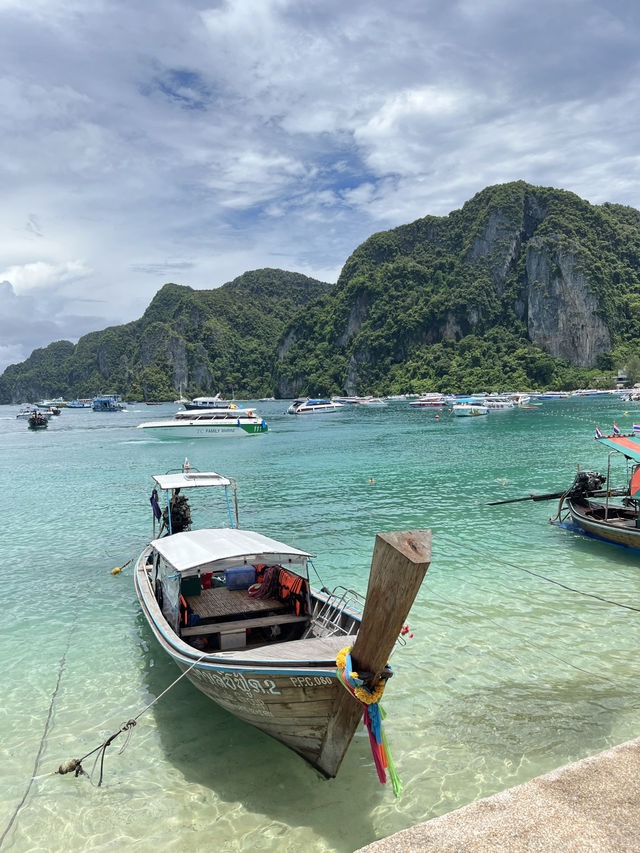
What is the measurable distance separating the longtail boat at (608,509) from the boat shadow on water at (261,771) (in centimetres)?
1046

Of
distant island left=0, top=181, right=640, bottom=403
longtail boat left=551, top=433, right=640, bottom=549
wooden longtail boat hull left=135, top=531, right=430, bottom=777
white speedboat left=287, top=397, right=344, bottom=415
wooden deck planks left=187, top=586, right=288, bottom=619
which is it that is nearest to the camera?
wooden longtail boat hull left=135, top=531, right=430, bottom=777

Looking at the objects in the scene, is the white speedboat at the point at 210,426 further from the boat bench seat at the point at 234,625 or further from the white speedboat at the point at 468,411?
the boat bench seat at the point at 234,625

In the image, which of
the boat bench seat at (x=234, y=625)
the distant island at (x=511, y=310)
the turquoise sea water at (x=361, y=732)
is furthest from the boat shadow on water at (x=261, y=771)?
the distant island at (x=511, y=310)

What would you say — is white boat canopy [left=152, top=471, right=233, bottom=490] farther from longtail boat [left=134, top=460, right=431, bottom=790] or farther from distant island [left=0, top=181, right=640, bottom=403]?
distant island [left=0, top=181, right=640, bottom=403]

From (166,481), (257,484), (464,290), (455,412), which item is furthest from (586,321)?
(166,481)

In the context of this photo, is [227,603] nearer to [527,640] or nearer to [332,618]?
[332,618]

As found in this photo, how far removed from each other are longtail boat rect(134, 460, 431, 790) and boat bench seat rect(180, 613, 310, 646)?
0.6 inches

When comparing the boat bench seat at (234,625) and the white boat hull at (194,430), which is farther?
the white boat hull at (194,430)

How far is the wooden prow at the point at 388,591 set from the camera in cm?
443

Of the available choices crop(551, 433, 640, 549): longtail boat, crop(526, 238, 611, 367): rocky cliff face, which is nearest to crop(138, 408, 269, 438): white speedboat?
crop(551, 433, 640, 549): longtail boat

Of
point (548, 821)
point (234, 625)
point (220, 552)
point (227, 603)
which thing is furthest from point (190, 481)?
point (548, 821)

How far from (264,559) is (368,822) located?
371 cm

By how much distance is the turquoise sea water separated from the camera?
621 cm

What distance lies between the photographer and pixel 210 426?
6278 cm
